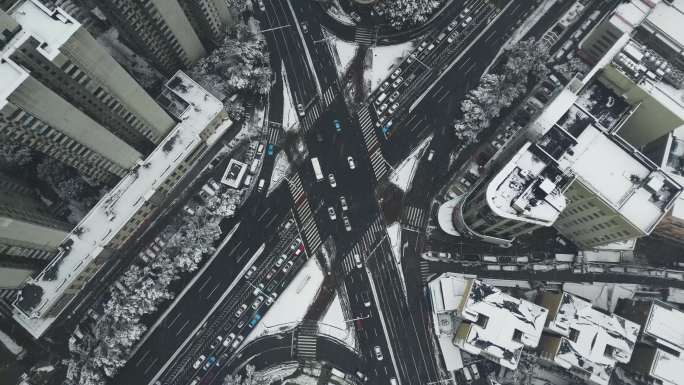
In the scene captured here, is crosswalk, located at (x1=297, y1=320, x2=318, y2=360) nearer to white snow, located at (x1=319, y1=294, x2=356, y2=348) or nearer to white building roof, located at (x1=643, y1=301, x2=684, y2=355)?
white snow, located at (x1=319, y1=294, x2=356, y2=348)

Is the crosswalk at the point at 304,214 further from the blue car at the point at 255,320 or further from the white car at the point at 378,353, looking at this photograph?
the white car at the point at 378,353

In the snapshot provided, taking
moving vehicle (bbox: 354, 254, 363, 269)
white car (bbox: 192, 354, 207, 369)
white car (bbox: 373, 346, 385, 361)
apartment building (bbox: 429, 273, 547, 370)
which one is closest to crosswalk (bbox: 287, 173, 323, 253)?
moving vehicle (bbox: 354, 254, 363, 269)

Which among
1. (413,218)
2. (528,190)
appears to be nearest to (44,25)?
(413,218)

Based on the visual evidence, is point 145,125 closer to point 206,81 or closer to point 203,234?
point 206,81

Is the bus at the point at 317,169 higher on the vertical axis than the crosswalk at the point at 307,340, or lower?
higher

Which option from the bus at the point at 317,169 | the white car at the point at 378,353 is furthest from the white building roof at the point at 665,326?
the bus at the point at 317,169

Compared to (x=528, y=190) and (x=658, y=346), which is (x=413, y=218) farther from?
(x=658, y=346)
